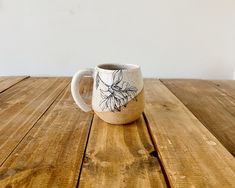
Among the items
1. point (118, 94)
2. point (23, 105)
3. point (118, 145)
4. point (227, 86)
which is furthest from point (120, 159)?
point (227, 86)

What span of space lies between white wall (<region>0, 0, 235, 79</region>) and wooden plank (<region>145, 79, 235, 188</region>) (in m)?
0.66

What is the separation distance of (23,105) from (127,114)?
0.98 feet

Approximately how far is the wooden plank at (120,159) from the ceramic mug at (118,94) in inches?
1.0

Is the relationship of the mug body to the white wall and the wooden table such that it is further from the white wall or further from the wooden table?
the white wall

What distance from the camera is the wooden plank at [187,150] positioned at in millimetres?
382

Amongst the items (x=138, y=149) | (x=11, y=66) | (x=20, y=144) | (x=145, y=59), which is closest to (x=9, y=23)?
(x=11, y=66)

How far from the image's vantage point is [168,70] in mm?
1340

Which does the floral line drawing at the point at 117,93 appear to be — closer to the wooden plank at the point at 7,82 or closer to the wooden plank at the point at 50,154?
the wooden plank at the point at 50,154

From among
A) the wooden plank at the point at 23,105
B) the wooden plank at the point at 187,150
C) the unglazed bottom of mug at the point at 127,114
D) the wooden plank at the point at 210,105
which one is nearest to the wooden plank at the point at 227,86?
the wooden plank at the point at 210,105

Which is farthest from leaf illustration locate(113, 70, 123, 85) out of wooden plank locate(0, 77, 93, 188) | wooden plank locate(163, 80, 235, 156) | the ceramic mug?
wooden plank locate(163, 80, 235, 156)

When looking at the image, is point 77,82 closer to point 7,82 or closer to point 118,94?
point 118,94

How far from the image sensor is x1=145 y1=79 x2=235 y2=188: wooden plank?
382 mm

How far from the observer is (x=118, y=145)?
481 mm

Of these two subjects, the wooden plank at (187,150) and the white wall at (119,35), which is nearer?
the wooden plank at (187,150)
